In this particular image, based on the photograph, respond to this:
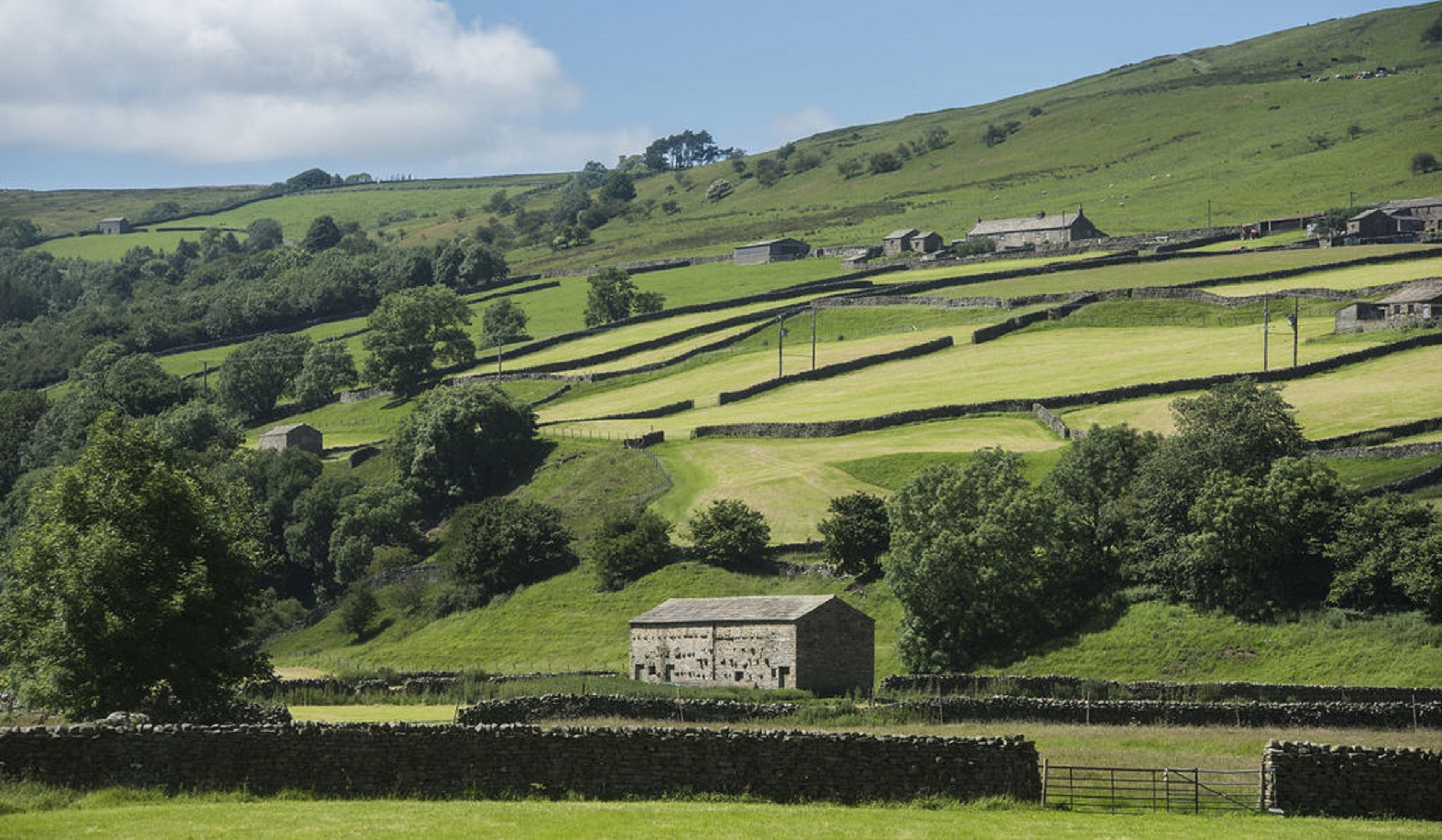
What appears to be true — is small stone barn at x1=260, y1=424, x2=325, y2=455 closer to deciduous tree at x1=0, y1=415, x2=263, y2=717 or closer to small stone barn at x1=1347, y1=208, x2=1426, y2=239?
deciduous tree at x1=0, y1=415, x2=263, y2=717

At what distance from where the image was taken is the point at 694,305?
157 m

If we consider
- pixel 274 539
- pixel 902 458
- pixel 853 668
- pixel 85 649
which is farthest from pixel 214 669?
pixel 274 539

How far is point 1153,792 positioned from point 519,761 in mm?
12096

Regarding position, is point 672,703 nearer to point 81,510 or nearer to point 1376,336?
point 81,510

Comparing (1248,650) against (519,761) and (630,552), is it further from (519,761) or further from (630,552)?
(519,761)

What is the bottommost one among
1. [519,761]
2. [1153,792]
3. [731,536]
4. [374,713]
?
[374,713]

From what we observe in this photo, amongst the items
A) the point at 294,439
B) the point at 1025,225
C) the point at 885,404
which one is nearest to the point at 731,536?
the point at 885,404

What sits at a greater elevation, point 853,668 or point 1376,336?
point 1376,336

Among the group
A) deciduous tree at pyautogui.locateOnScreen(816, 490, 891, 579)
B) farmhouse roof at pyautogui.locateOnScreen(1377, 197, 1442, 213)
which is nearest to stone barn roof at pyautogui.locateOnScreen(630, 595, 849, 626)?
deciduous tree at pyautogui.locateOnScreen(816, 490, 891, 579)

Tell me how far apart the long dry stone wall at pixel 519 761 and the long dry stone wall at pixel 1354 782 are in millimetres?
4473

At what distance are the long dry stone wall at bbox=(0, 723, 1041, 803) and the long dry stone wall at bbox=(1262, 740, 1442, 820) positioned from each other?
447 centimetres

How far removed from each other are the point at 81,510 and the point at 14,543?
180 ft

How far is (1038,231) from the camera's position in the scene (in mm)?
187250

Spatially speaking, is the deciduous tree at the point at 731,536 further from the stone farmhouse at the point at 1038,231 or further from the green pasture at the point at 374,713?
the stone farmhouse at the point at 1038,231
